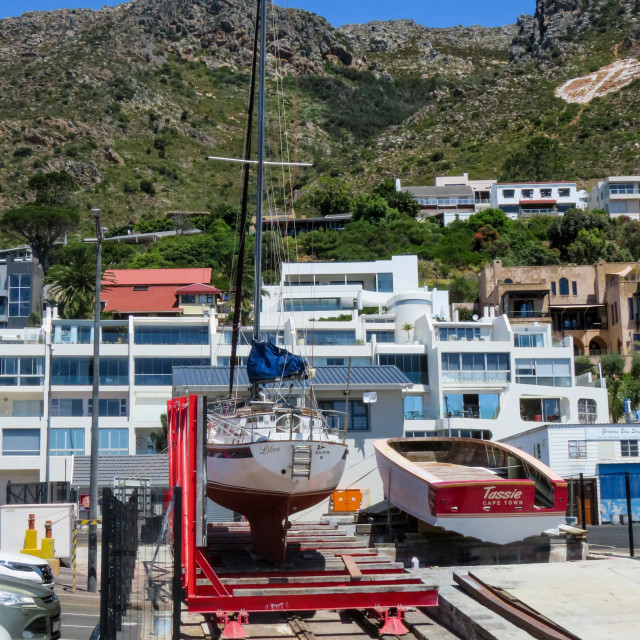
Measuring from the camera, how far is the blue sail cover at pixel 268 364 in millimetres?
23219

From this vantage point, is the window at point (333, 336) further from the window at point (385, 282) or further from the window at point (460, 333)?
the window at point (385, 282)

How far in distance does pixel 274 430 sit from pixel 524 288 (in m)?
64.8

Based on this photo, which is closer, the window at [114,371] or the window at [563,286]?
the window at [114,371]

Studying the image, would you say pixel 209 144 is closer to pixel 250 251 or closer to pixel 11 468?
pixel 250 251

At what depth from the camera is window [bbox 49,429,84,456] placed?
55656 millimetres

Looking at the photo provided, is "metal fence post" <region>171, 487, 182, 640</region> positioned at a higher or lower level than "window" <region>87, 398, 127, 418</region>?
lower

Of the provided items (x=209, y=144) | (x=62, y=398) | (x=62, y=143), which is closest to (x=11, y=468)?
(x=62, y=398)

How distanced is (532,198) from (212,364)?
239 ft

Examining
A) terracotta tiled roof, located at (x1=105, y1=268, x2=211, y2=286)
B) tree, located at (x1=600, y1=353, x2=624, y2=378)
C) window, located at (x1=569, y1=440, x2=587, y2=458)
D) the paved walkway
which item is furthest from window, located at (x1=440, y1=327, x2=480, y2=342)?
the paved walkway

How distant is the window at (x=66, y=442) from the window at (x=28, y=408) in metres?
2.04

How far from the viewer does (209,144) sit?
17288 cm

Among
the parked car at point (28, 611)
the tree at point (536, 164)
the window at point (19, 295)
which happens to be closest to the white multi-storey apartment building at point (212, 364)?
the window at point (19, 295)

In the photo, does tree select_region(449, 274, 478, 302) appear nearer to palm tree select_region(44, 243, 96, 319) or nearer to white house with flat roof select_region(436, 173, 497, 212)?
palm tree select_region(44, 243, 96, 319)

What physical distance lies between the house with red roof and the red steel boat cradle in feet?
201
